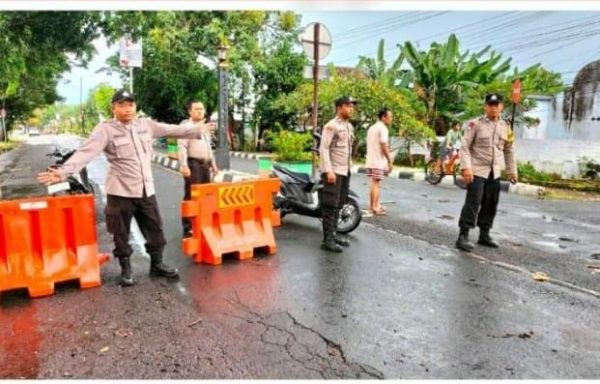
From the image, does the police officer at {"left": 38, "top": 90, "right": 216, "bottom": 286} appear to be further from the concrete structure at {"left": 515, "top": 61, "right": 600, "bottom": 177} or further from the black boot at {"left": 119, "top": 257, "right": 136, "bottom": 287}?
the concrete structure at {"left": 515, "top": 61, "right": 600, "bottom": 177}

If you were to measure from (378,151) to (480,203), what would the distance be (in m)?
2.04

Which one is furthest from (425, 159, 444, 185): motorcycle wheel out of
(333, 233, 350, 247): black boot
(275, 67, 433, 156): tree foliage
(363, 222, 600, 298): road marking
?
(333, 233, 350, 247): black boot

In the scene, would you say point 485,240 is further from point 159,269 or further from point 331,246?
point 159,269

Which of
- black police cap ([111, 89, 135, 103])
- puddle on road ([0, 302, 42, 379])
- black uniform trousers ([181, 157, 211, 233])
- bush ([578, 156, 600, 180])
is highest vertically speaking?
black police cap ([111, 89, 135, 103])

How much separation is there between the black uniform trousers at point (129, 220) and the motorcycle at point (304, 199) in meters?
2.44

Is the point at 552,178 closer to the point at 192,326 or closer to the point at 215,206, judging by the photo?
the point at 215,206

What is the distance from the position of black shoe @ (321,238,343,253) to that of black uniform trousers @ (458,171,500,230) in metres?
1.51

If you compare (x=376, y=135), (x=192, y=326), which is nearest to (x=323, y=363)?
(x=192, y=326)

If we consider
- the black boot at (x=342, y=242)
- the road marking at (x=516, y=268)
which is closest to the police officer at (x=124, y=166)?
the black boot at (x=342, y=242)

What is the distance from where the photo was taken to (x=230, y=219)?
5.31 meters

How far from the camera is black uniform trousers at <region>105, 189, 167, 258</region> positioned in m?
4.39

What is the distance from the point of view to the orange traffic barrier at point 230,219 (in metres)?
5.02

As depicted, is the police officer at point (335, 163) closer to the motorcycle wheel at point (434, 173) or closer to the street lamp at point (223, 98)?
the street lamp at point (223, 98)

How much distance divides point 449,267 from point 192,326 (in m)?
2.75
